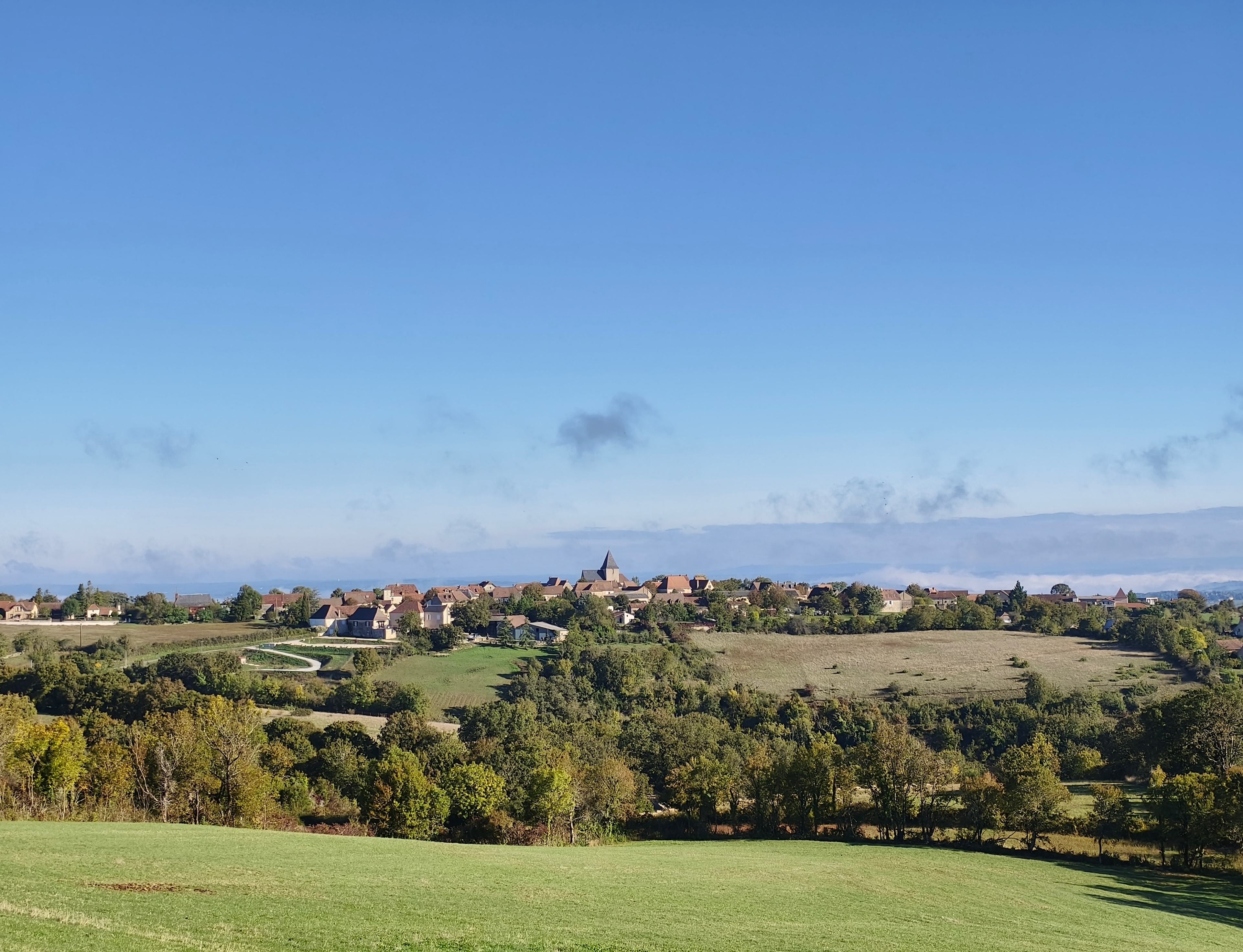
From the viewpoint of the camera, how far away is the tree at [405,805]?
188 feet

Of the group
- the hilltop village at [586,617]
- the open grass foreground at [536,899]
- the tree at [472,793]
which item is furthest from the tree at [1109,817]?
the hilltop village at [586,617]

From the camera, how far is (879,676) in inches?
4877

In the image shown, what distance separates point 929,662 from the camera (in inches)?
5157

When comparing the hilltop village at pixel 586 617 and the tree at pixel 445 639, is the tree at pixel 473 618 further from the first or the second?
the tree at pixel 445 639

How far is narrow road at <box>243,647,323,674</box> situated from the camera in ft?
391

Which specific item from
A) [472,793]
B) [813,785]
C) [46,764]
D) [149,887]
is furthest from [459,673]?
[149,887]

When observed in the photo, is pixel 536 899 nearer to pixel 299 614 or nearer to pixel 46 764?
pixel 46 764

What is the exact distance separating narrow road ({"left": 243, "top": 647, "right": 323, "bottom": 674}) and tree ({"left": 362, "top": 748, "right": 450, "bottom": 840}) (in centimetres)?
6303

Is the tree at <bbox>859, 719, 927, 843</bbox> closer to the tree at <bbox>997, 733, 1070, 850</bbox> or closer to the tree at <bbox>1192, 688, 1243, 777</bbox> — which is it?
the tree at <bbox>997, 733, 1070, 850</bbox>

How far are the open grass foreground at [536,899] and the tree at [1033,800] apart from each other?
224 inches

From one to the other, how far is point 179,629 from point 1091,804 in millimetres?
137601

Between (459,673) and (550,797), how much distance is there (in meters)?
64.3

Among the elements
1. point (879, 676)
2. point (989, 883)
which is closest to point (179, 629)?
point (879, 676)

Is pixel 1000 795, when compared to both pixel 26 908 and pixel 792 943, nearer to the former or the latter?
pixel 792 943
